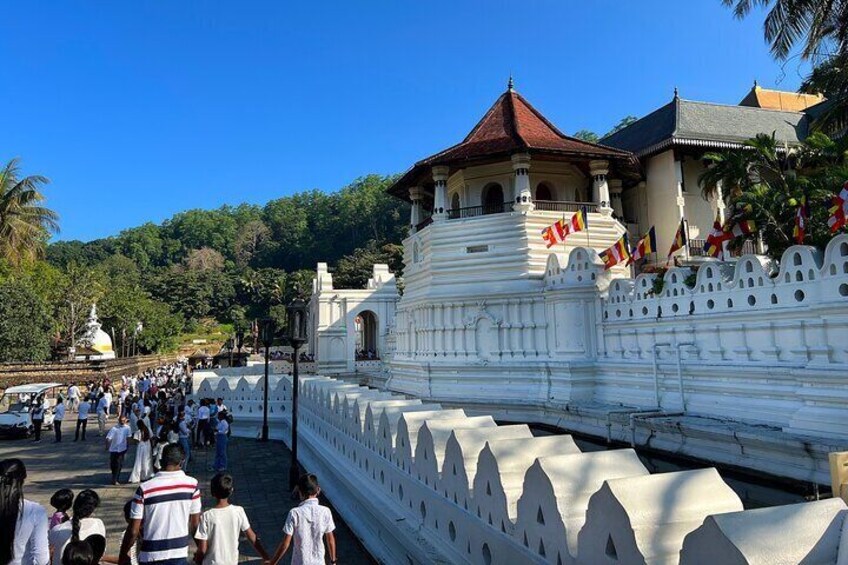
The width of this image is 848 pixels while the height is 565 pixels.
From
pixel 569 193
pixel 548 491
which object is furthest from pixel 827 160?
pixel 548 491

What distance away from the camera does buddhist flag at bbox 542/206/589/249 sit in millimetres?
16406

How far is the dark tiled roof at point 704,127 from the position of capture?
23903mm

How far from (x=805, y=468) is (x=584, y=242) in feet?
38.5

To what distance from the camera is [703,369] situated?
10.3 meters

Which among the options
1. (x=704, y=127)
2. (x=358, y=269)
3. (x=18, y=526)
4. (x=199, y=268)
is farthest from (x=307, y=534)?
(x=199, y=268)

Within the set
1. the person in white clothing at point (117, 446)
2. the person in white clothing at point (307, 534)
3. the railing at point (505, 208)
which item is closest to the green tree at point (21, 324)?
the railing at point (505, 208)

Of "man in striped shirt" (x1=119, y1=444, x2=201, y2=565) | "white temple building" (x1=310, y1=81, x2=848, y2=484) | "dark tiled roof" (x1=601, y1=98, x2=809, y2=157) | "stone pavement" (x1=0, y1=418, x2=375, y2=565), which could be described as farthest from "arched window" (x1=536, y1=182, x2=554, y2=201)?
"man in striped shirt" (x1=119, y1=444, x2=201, y2=565)

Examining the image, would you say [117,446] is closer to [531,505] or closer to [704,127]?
[531,505]

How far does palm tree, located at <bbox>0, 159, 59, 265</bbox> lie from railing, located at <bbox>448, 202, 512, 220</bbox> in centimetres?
3069

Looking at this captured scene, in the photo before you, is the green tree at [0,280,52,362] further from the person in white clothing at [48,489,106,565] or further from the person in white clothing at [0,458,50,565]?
the person in white clothing at [0,458,50,565]

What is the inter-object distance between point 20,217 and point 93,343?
14229 mm

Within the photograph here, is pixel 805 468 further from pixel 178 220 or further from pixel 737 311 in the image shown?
pixel 178 220

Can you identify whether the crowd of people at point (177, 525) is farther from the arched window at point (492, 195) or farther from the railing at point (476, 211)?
the arched window at point (492, 195)

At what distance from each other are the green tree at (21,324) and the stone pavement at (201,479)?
20357 millimetres
